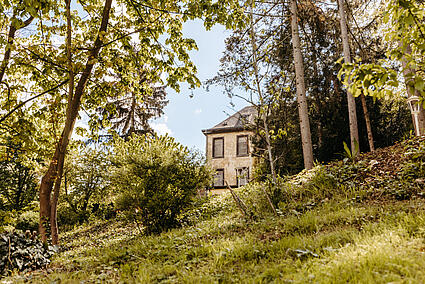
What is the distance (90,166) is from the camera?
53.8 feet

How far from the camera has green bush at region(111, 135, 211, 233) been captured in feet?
23.4

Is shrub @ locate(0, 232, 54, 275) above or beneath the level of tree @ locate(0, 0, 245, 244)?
beneath

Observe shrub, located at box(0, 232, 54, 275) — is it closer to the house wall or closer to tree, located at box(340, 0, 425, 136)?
tree, located at box(340, 0, 425, 136)

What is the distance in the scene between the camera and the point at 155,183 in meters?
7.32

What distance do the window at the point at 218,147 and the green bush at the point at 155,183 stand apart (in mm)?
15420

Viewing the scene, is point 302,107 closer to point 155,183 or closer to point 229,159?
point 155,183

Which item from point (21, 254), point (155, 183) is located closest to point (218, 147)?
point (155, 183)

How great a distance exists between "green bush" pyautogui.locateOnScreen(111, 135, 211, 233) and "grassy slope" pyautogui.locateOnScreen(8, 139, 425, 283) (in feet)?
5.85

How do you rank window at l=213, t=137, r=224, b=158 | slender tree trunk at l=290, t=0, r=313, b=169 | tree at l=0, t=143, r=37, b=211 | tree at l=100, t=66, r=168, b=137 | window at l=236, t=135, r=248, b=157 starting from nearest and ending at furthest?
slender tree trunk at l=290, t=0, r=313, b=169 → tree at l=100, t=66, r=168, b=137 → tree at l=0, t=143, r=37, b=211 → window at l=236, t=135, r=248, b=157 → window at l=213, t=137, r=224, b=158

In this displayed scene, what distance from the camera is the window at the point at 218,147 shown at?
2338 cm

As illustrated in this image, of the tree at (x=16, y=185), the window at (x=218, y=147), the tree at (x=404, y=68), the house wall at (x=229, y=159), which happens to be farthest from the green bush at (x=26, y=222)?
the tree at (x=404, y=68)

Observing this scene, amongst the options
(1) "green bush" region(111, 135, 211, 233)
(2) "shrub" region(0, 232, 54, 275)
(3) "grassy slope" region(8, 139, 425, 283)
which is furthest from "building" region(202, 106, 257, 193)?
(2) "shrub" region(0, 232, 54, 275)

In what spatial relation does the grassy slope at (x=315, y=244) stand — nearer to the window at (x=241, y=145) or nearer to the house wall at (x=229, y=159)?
the house wall at (x=229, y=159)

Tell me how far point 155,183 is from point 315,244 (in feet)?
15.8
